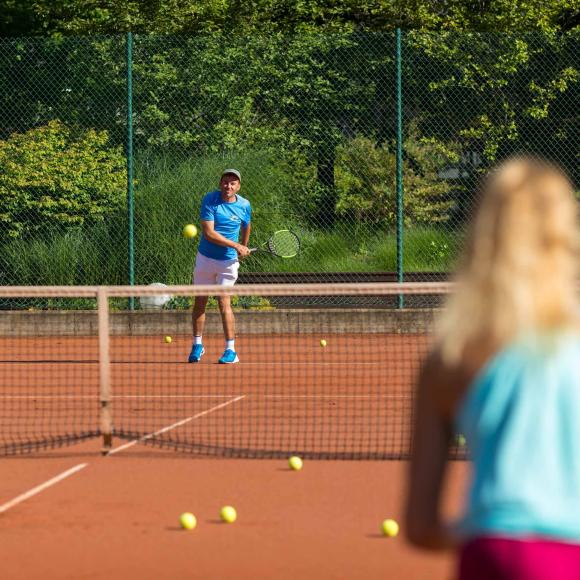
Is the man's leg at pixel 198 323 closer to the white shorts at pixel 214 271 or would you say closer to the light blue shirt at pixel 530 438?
the white shorts at pixel 214 271

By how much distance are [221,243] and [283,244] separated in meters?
2.56

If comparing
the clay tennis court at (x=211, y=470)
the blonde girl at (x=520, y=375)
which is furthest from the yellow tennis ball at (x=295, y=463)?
the blonde girl at (x=520, y=375)

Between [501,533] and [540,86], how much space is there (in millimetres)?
11455

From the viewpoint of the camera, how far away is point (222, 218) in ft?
34.4

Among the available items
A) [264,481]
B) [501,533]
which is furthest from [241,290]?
[501,533]

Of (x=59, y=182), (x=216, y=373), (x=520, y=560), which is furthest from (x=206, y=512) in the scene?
(x=59, y=182)

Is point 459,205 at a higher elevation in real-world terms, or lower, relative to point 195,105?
lower

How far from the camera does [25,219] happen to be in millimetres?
12992

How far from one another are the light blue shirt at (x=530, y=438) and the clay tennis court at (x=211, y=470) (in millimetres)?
1168

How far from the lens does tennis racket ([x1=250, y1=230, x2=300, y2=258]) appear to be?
12.8 meters

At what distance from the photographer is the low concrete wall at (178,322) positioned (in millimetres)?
12914

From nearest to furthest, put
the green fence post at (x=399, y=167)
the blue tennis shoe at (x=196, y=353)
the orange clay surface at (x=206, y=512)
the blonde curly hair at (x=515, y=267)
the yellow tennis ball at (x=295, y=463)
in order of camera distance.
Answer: the blonde curly hair at (x=515, y=267), the orange clay surface at (x=206, y=512), the yellow tennis ball at (x=295, y=463), the blue tennis shoe at (x=196, y=353), the green fence post at (x=399, y=167)

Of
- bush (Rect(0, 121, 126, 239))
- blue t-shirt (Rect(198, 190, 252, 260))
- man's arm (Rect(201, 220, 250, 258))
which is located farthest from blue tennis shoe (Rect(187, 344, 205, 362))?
bush (Rect(0, 121, 126, 239))

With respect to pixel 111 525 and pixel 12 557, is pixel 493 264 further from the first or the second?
pixel 111 525
